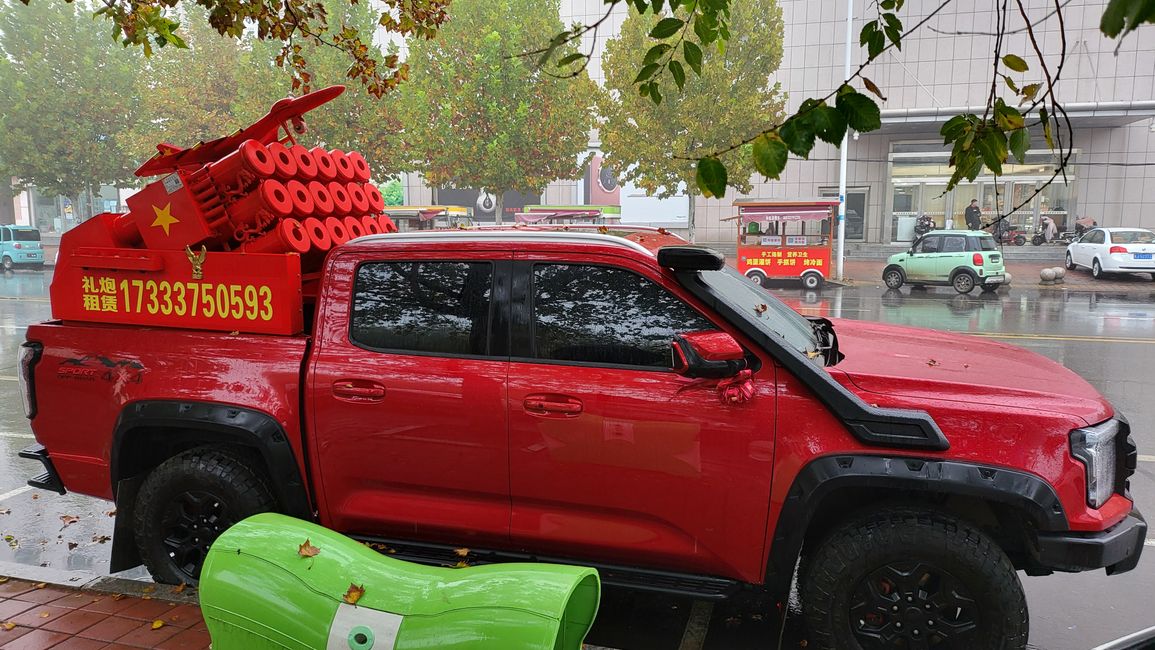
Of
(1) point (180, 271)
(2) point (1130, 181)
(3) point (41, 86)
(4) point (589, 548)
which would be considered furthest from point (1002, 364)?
(3) point (41, 86)

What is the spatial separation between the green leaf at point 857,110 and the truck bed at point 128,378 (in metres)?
2.60

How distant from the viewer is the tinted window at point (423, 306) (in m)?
3.49

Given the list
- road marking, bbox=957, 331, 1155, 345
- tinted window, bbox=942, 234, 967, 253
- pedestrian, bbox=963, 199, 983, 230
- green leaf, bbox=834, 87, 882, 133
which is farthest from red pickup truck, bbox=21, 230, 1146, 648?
pedestrian, bbox=963, 199, 983, 230

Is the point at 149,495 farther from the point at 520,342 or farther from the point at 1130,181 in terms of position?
the point at 1130,181

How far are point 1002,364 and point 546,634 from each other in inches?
94.4

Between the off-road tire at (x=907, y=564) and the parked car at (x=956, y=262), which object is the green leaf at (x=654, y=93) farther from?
the parked car at (x=956, y=262)

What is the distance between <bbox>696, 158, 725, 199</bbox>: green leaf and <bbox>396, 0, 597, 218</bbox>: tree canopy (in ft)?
79.5

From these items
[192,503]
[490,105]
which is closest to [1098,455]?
[192,503]

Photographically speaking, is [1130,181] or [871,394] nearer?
[871,394]

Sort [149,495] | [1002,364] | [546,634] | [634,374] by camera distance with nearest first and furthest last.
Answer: [546,634] < [634,374] < [1002,364] < [149,495]

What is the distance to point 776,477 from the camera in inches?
118

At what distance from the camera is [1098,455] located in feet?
9.52

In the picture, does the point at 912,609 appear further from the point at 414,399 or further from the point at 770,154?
the point at 414,399

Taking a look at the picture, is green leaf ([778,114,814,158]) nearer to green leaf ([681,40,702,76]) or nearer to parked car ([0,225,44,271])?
green leaf ([681,40,702,76])
